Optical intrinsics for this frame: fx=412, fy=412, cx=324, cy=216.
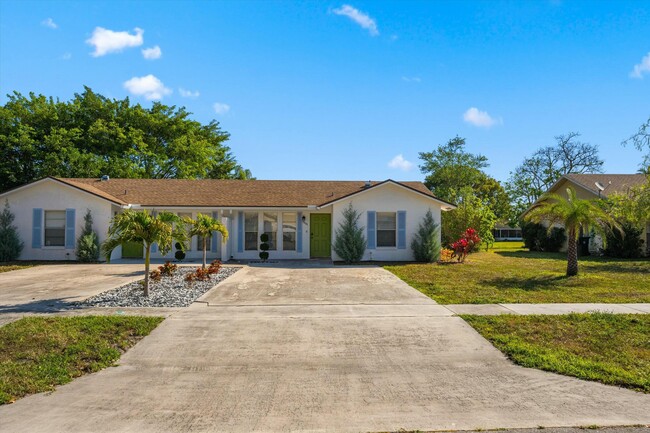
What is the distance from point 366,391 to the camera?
15.9 ft

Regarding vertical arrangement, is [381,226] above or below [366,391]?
above

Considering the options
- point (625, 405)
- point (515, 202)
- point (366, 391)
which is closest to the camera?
point (625, 405)

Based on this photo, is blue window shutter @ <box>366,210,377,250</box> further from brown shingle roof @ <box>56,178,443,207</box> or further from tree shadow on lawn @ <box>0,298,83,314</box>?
tree shadow on lawn @ <box>0,298,83,314</box>

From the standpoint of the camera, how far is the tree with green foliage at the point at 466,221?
24.4 m

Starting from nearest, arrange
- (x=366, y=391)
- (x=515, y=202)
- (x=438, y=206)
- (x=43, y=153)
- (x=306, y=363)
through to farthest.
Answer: (x=366, y=391)
(x=306, y=363)
(x=438, y=206)
(x=43, y=153)
(x=515, y=202)

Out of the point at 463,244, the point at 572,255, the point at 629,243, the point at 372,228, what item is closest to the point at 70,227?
the point at 372,228

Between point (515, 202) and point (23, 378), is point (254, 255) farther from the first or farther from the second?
point (515, 202)

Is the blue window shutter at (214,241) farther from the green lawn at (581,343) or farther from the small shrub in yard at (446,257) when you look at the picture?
the green lawn at (581,343)

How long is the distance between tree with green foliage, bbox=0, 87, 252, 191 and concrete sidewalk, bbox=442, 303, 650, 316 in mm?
27702

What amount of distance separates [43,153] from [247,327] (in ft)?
92.8

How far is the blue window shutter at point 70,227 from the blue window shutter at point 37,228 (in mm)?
1123

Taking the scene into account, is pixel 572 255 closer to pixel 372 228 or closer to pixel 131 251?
pixel 372 228

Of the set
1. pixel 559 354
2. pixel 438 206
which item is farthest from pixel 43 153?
pixel 559 354

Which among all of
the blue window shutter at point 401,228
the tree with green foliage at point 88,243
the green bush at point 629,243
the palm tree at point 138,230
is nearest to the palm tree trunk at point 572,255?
the blue window shutter at point 401,228
